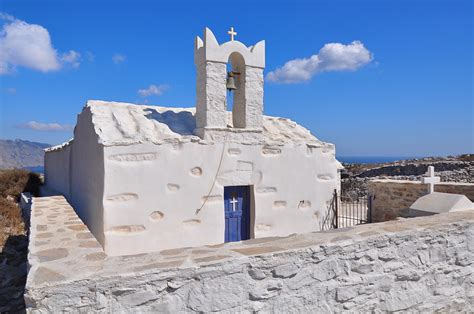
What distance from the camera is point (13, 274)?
16.6 ft

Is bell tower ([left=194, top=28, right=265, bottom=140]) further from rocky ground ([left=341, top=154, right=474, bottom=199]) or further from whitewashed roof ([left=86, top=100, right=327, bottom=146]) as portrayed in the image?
rocky ground ([left=341, top=154, right=474, bottom=199])

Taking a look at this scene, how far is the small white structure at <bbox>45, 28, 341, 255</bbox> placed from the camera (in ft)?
16.7

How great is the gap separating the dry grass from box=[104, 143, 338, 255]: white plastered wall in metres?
3.20

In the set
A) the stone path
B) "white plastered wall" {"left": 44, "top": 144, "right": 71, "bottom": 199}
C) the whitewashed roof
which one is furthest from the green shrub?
the stone path

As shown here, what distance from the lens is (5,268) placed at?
208 inches

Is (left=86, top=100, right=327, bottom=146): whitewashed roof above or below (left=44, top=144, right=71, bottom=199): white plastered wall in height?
above

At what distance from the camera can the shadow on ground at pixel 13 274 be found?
4.00 metres

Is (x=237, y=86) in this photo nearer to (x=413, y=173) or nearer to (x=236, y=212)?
(x=236, y=212)

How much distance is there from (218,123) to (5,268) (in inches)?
165

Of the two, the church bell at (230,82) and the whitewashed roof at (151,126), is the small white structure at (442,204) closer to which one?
the whitewashed roof at (151,126)

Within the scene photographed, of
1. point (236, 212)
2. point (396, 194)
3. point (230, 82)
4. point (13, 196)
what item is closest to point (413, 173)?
point (396, 194)

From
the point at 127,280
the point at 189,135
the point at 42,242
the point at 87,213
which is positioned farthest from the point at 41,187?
the point at 127,280

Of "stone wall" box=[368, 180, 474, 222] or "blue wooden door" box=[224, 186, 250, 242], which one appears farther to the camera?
"stone wall" box=[368, 180, 474, 222]

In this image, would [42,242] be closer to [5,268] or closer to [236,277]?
[236,277]
